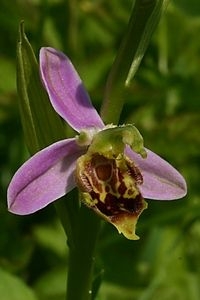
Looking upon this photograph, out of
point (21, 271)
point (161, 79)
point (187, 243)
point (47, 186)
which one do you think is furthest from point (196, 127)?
point (47, 186)

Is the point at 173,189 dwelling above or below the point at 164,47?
above

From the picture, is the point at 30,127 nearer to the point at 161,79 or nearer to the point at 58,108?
the point at 58,108

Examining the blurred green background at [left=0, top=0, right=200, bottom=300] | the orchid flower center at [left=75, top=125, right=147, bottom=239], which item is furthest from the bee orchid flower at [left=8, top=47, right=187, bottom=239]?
the blurred green background at [left=0, top=0, right=200, bottom=300]

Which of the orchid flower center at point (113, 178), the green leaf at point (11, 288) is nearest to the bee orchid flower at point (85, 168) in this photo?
the orchid flower center at point (113, 178)

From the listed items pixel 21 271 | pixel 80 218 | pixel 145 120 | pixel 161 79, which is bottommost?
pixel 21 271

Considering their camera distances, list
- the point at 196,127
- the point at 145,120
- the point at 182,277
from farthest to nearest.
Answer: the point at 145,120 → the point at 196,127 → the point at 182,277

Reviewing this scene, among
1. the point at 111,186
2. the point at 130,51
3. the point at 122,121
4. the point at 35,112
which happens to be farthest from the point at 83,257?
the point at 122,121

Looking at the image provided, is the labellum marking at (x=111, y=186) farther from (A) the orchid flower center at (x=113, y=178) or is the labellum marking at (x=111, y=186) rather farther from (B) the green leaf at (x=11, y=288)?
(B) the green leaf at (x=11, y=288)
